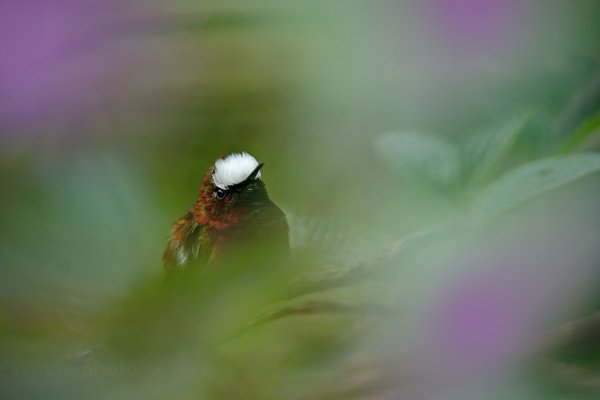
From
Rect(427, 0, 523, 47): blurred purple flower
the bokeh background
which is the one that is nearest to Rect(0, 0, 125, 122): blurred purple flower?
the bokeh background

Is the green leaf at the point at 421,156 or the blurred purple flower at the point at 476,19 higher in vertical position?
the blurred purple flower at the point at 476,19

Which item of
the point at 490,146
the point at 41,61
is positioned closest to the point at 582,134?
the point at 490,146

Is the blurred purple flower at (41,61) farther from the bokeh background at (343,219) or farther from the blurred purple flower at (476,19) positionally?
the blurred purple flower at (476,19)

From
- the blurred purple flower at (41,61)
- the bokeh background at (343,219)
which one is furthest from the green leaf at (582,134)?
the blurred purple flower at (41,61)

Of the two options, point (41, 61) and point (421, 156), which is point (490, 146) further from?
point (41, 61)

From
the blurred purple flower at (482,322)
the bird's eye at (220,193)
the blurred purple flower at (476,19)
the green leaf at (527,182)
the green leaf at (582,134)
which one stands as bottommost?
the blurred purple flower at (482,322)

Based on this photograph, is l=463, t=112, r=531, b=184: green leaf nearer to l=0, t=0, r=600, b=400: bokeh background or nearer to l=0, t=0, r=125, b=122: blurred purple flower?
l=0, t=0, r=600, b=400: bokeh background

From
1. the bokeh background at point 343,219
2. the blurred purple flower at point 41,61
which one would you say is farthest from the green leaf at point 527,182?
the blurred purple flower at point 41,61

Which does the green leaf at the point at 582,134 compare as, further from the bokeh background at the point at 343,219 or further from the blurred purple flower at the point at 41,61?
the blurred purple flower at the point at 41,61
